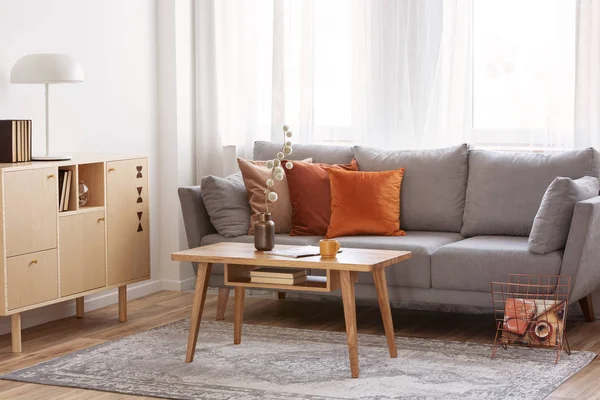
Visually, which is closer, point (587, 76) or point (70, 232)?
point (70, 232)

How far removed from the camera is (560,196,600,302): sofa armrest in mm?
4184

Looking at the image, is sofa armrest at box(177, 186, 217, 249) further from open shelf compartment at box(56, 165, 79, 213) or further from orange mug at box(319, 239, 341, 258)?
orange mug at box(319, 239, 341, 258)

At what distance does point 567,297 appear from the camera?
423 centimetres

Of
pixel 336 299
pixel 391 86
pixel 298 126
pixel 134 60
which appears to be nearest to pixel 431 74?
pixel 391 86

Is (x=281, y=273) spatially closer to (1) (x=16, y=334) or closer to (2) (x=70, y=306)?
(1) (x=16, y=334)

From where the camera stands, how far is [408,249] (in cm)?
459

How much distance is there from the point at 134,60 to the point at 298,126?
41.4 inches

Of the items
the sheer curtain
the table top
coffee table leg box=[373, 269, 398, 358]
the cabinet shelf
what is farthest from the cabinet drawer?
the sheer curtain

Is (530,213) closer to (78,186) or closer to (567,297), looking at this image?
(567,297)

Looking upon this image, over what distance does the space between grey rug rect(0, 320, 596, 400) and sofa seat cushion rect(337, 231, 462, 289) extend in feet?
0.96

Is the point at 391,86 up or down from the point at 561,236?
up

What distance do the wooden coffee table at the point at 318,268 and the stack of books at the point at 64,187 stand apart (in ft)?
2.60

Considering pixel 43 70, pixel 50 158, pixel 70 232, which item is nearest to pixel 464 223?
pixel 70 232

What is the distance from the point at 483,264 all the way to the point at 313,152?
1.39 m
